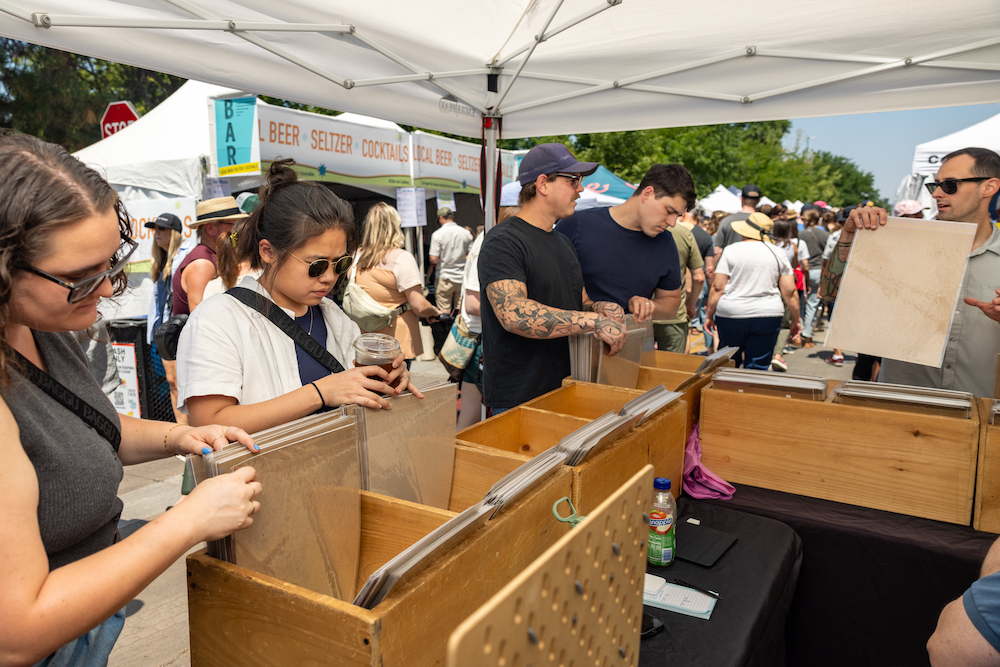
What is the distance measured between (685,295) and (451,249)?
408 cm

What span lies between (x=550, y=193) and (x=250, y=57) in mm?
1545

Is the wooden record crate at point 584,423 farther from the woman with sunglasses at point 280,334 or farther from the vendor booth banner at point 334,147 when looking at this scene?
the vendor booth banner at point 334,147

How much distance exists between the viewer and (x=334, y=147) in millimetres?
6699

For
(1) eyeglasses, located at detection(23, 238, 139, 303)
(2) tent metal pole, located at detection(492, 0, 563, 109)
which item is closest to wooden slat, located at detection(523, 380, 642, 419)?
(1) eyeglasses, located at detection(23, 238, 139, 303)

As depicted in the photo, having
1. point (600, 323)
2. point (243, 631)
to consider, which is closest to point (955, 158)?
point (600, 323)

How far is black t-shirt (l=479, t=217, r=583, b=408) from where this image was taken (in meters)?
2.39

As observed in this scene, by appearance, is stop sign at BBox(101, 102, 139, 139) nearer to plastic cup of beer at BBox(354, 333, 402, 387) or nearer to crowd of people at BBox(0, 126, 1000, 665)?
crowd of people at BBox(0, 126, 1000, 665)

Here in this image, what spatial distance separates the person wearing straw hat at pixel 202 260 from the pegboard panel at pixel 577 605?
3146 millimetres

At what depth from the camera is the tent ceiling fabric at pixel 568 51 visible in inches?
99.0

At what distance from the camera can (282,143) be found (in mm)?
5934

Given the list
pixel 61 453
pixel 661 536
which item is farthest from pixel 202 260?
pixel 661 536

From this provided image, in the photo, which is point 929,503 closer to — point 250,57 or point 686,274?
point 250,57

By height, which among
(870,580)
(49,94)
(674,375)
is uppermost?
(49,94)

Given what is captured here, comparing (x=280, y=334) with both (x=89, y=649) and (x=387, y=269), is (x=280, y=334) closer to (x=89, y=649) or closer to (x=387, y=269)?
(x=89, y=649)
